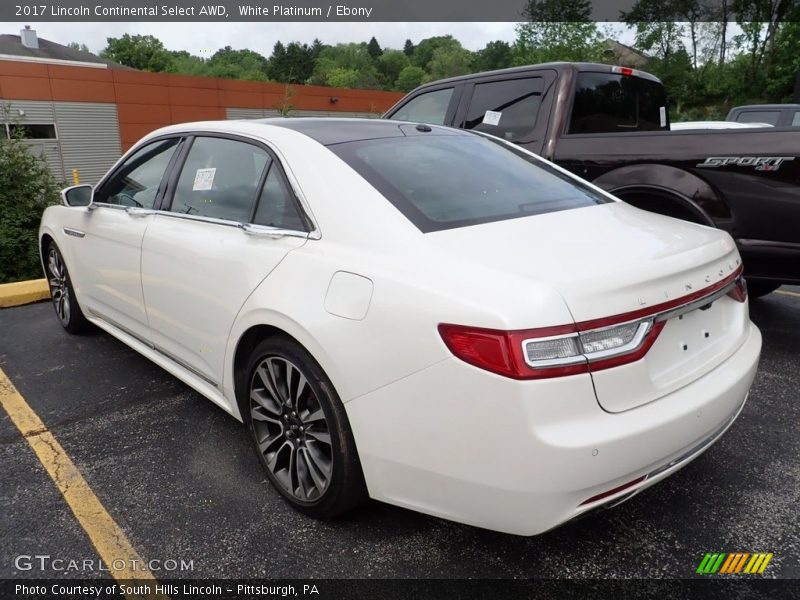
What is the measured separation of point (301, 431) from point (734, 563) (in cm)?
166

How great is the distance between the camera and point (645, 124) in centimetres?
545

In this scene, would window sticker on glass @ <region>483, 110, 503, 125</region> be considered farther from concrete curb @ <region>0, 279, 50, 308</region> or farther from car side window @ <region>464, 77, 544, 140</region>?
concrete curb @ <region>0, 279, 50, 308</region>

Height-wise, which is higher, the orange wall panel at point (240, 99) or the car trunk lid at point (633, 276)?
the orange wall panel at point (240, 99)

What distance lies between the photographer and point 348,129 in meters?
2.88

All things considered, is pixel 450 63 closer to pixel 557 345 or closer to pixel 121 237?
pixel 121 237

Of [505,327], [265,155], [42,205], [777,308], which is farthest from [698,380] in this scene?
[42,205]

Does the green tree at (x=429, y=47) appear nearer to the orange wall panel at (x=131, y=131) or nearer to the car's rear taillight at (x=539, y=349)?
the orange wall panel at (x=131, y=131)

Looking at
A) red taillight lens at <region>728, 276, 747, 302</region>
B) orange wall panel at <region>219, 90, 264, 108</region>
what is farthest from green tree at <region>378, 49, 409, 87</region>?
red taillight lens at <region>728, 276, 747, 302</region>

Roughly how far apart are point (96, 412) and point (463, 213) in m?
2.46

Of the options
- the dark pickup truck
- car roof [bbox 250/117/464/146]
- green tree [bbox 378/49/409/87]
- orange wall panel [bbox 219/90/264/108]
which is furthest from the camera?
green tree [bbox 378/49/409/87]

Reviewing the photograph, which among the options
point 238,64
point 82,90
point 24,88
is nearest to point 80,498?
point 24,88

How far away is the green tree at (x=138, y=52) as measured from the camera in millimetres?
74688

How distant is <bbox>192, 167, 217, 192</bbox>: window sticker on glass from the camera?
3.01 metres
